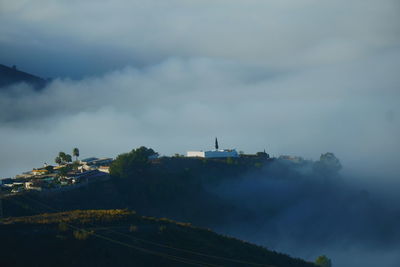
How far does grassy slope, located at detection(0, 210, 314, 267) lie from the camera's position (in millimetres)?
51719

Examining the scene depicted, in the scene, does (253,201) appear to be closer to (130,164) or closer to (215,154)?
(215,154)

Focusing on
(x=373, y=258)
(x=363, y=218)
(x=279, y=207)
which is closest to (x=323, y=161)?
(x=363, y=218)

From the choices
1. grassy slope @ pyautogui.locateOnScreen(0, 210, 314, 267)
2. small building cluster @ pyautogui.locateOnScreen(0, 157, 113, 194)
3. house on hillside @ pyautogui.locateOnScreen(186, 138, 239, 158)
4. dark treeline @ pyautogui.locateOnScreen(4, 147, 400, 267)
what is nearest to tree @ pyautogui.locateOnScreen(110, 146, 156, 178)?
dark treeline @ pyautogui.locateOnScreen(4, 147, 400, 267)

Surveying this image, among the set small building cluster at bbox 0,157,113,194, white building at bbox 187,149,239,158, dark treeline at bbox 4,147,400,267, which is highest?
white building at bbox 187,149,239,158

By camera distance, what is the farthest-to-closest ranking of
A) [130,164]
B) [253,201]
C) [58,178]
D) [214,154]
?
[214,154] < [253,201] < [130,164] < [58,178]

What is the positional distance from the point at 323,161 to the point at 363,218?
1310 inches

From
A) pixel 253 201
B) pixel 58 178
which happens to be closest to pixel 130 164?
pixel 58 178

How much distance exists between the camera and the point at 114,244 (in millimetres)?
55812

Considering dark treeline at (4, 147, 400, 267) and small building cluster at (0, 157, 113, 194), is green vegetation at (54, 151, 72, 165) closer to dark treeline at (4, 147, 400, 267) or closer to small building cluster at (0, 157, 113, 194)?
small building cluster at (0, 157, 113, 194)

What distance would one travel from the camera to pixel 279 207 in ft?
441

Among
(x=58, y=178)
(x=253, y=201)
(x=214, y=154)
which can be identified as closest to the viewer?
(x=58, y=178)

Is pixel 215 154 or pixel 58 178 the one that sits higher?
pixel 215 154

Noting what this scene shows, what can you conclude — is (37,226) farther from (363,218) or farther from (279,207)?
(363,218)

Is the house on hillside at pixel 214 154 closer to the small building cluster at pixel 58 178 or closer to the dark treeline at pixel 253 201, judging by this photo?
the dark treeline at pixel 253 201
